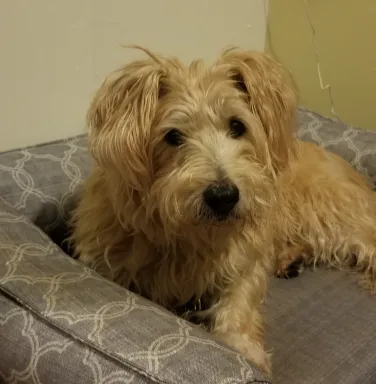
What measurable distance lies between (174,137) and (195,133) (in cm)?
5

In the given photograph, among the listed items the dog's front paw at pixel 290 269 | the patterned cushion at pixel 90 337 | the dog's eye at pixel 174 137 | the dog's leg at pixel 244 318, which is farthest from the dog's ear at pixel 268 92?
the patterned cushion at pixel 90 337

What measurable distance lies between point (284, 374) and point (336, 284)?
0.51m

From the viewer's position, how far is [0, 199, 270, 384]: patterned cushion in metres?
1.01

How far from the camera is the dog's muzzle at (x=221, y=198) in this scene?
125cm

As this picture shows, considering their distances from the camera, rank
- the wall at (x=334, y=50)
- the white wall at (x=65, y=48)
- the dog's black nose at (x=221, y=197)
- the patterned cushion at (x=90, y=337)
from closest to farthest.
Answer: the patterned cushion at (x=90, y=337) < the dog's black nose at (x=221, y=197) < the white wall at (x=65, y=48) < the wall at (x=334, y=50)

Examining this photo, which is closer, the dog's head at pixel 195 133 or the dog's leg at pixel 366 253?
the dog's head at pixel 195 133

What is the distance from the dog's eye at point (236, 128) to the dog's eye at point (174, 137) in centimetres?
14

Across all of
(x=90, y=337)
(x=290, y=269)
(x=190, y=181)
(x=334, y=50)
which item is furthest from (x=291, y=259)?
(x=334, y=50)

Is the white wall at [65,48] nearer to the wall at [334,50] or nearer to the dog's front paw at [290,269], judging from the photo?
the wall at [334,50]

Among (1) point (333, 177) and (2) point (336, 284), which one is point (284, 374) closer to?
(2) point (336, 284)

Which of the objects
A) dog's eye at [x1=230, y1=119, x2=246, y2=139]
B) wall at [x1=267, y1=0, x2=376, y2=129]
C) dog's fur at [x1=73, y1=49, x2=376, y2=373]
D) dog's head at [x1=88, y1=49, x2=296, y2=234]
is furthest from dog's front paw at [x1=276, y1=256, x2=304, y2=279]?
wall at [x1=267, y1=0, x2=376, y2=129]

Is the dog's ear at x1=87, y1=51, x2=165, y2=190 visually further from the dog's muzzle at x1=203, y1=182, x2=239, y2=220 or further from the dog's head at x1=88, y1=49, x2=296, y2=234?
the dog's muzzle at x1=203, y1=182, x2=239, y2=220

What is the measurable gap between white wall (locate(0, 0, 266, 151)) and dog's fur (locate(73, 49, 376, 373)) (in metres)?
0.45

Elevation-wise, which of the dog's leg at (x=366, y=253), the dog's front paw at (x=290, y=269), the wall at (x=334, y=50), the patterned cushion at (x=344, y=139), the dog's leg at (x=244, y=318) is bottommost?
the dog's front paw at (x=290, y=269)
